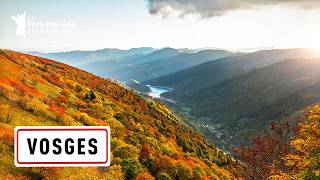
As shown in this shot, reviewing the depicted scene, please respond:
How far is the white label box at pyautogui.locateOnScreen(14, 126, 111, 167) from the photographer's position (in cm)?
631

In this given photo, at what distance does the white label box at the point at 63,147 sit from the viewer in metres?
6.31

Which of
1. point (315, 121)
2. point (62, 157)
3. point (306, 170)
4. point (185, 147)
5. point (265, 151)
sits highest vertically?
point (62, 157)

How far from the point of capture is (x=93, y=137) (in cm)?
636

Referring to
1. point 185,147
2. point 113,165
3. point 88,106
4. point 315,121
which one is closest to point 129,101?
point 185,147

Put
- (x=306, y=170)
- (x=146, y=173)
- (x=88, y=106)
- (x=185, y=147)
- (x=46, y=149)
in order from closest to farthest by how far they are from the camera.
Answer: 1. (x=46, y=149)
2. (x=306, y=170)
3. (x=146, y=173)
4. (x=88, y=106)
5. (x=185, y=147)

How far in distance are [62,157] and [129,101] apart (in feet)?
272

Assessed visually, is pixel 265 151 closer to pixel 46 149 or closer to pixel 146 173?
pixel 146 173

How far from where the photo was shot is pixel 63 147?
634 centimetres

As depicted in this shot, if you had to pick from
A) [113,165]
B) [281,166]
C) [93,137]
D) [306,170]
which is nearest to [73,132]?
[93,137]

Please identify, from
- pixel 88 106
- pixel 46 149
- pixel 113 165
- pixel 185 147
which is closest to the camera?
pixel 46 149

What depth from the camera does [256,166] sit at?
4091 cm

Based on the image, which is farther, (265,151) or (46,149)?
(265,151)

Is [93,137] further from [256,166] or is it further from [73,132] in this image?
[256,166]

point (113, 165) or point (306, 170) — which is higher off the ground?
point (306, 170)
